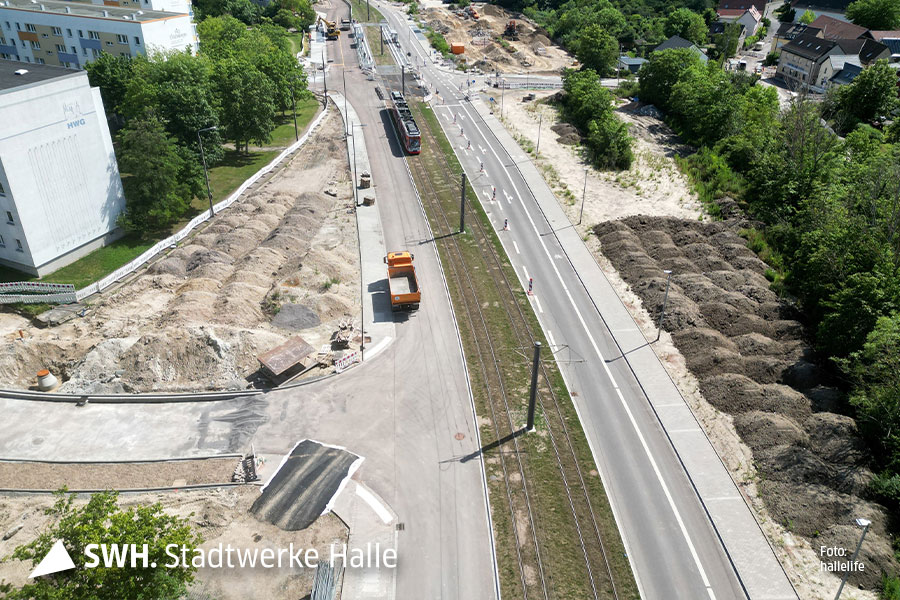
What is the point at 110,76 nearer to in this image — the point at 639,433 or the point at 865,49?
the point at 639,433

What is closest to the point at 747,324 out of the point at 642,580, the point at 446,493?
the point at 642,580

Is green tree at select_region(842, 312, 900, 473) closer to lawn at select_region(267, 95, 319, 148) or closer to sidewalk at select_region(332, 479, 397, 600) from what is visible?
sidewalk at select_region(332, 479, 397, 600)

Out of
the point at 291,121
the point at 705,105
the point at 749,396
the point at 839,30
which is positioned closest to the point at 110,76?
the point at 291,121

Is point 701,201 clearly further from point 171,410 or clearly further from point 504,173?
point 171,410

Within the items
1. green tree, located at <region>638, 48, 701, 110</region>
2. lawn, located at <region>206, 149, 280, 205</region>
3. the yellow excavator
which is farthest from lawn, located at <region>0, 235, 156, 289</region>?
the yellow excavator

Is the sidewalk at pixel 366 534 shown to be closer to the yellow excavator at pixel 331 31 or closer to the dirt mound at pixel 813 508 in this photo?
the dirt mound at pixel 813 508

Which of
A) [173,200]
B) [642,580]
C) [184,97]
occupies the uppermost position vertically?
[184,97]
